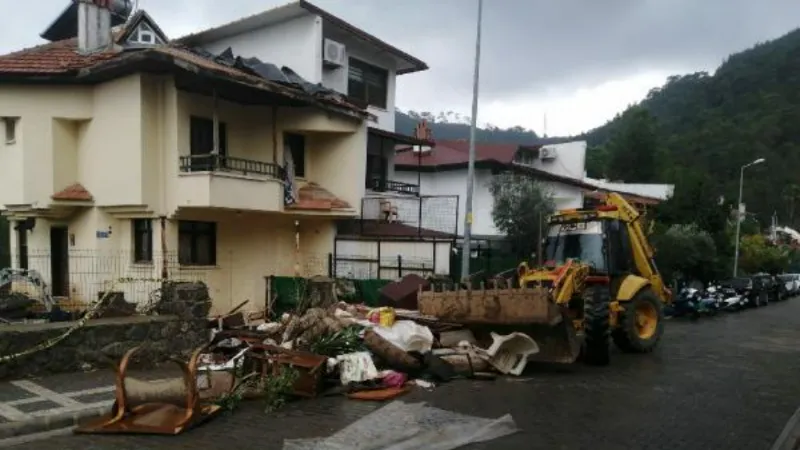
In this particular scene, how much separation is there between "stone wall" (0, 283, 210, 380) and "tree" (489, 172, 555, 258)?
547 inches

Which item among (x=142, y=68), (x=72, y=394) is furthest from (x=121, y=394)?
(x=142, y=68)

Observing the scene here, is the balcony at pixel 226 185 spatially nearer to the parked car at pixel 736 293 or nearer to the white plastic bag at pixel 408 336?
the white plastic bag at pixel 408 336

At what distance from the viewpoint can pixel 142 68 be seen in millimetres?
15055

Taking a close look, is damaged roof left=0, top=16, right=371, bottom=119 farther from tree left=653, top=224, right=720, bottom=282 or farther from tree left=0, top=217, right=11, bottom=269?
tree left=653, top=224, right=720, bottom=282

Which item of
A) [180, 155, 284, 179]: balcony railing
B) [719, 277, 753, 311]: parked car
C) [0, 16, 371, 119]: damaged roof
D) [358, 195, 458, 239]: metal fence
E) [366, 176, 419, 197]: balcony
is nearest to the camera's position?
[0, 16, 371, 119]: damaged roof

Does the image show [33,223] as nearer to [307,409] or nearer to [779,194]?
[307,409]

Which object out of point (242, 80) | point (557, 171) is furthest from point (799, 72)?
point (242, 80)

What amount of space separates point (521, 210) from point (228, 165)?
10980mm

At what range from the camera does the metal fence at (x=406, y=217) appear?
19.9m

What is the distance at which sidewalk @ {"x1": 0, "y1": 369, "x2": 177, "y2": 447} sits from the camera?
725cm

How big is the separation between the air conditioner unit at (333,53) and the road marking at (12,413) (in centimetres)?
1546

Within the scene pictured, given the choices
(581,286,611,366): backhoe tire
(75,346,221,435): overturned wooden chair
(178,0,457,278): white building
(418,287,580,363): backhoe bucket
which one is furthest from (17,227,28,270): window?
(581,286,611,366): backhoe tire

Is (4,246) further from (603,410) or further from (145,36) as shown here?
(603,410)

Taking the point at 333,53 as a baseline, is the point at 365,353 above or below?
below
